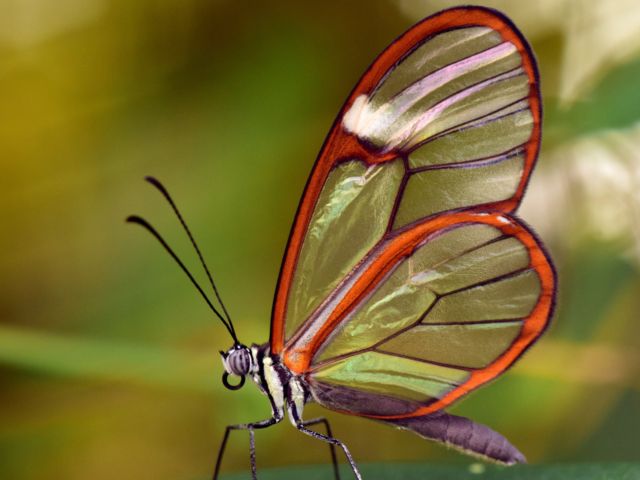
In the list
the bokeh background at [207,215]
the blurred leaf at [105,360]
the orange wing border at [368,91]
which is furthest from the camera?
the bokeh background at [207,215]

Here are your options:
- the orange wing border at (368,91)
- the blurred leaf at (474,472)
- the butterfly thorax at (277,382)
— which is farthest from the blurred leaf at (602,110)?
the butterfly thorax at (277,382)

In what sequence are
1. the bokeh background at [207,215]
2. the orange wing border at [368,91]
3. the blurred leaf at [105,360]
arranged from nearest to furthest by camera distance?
the orange wing border at [368,91]
the blurred leaf at [105,360]
the bokeh background at [207,215]

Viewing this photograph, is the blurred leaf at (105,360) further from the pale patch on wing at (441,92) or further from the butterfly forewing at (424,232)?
the pale patch on wing at (441,92)

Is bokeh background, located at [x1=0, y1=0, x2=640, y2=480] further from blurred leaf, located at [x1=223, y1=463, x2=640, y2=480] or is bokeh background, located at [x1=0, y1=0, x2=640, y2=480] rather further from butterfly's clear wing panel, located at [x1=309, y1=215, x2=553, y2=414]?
butterfly's clear wing panel, located at [x1=309, y1=215, x2=553, y2=414]

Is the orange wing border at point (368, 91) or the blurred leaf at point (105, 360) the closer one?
the orange wing border at point (368, 91)

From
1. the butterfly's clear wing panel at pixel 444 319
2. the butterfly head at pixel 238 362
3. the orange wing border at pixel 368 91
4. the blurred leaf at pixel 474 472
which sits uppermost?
the orange wing border at pixel 368 91

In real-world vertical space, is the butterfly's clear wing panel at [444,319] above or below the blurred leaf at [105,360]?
below

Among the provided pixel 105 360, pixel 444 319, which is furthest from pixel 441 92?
pixel 105 360

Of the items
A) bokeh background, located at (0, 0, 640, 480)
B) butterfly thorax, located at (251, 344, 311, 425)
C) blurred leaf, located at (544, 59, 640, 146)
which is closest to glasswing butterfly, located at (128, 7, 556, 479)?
butterfly thorax, located at (251, 344, 311, 425)
